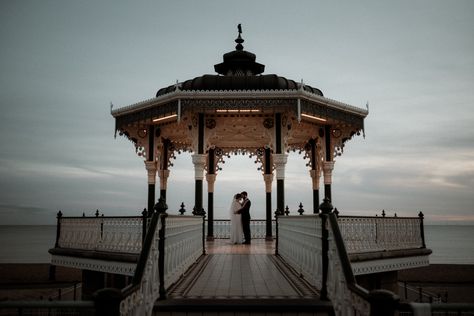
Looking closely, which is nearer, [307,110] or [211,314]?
[211,314]

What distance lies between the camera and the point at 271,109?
1345 cm

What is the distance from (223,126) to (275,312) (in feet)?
32.9

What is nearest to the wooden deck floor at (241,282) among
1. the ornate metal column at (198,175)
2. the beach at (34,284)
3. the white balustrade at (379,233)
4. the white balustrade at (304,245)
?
the white balustrade at (304,245)

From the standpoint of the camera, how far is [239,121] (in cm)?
1445

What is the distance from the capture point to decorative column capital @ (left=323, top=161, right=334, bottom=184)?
15.4 m

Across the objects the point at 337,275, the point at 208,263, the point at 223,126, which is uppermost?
the point at 223,126

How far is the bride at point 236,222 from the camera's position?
584 inches

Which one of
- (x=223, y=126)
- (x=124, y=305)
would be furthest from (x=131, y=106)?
(x=124, y=305)

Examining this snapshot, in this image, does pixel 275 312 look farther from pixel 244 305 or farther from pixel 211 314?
pixel 211 314

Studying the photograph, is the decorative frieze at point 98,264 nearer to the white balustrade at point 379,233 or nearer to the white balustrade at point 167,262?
the white balustrade at point 167,262

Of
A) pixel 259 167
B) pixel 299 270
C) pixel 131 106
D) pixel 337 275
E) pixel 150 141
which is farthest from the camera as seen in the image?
pixel 259 167

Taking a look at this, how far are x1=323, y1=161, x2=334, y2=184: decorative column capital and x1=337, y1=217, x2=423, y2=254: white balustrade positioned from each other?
15.6 feet

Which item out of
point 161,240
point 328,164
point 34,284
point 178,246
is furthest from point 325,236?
point 34,284

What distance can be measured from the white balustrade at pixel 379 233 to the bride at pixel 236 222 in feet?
20.0
